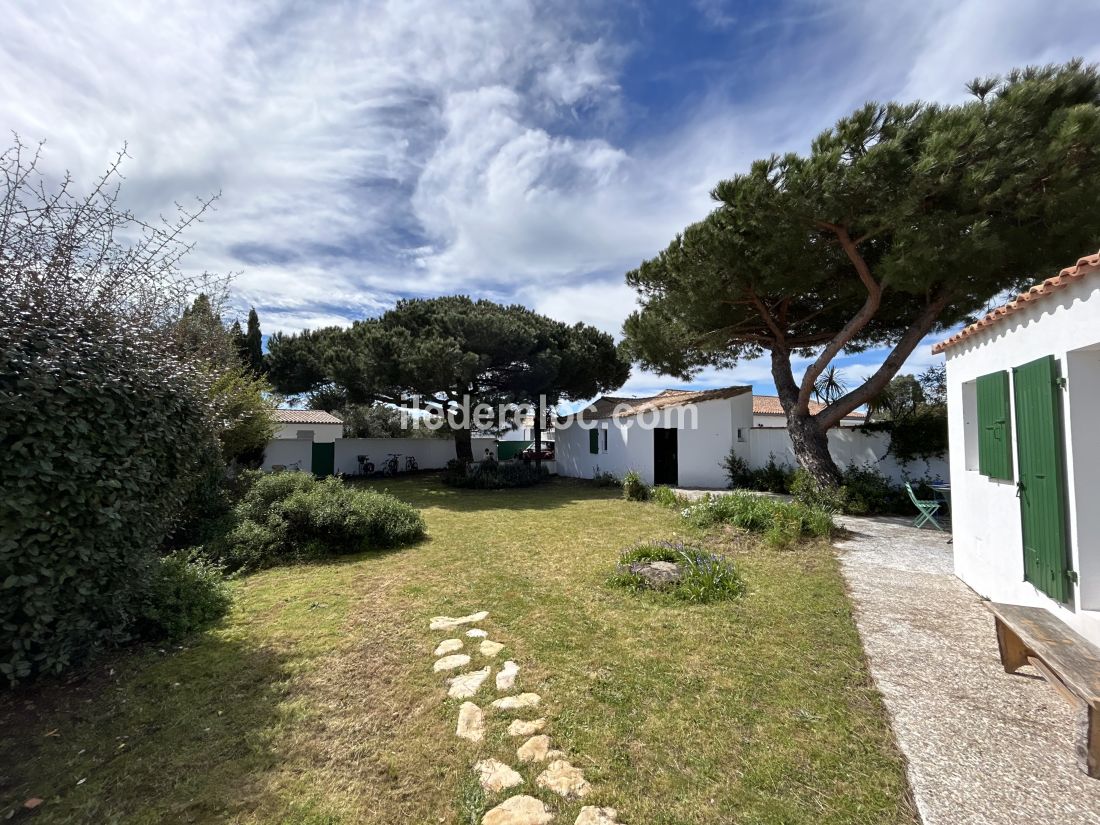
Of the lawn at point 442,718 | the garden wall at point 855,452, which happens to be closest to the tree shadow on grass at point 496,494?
the garden wall at point 855,452

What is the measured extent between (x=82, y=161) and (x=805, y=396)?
42.0 ft

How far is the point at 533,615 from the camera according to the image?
442 cm

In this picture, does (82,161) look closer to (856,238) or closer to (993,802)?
(993,802)

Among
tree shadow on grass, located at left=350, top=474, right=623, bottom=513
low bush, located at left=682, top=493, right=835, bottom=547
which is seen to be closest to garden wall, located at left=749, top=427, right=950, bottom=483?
tree shadow on grass, located at left=350, top=474, right=623, bottom=513

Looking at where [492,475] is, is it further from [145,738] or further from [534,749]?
[534,749]

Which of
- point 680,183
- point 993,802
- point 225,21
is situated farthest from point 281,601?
point 680,183

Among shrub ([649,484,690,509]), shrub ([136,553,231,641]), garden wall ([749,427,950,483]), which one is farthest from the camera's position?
garden wall ([749,427,950,483])

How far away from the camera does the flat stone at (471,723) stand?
103 inches

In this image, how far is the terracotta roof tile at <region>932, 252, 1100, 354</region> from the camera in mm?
3131

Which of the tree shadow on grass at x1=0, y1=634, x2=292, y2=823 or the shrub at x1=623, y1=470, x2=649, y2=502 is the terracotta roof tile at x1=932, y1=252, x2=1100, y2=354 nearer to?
the tree shadow on grass at x1=0, y1=634, x2=292, y2=823

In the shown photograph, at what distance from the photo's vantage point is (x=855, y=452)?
12547 millimetres

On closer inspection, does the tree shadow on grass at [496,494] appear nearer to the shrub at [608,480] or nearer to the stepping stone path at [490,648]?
the shrub at [608,480]

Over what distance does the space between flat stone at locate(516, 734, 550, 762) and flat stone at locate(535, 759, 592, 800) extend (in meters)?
0.09

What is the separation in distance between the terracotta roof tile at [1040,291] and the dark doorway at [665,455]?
10697 mm
